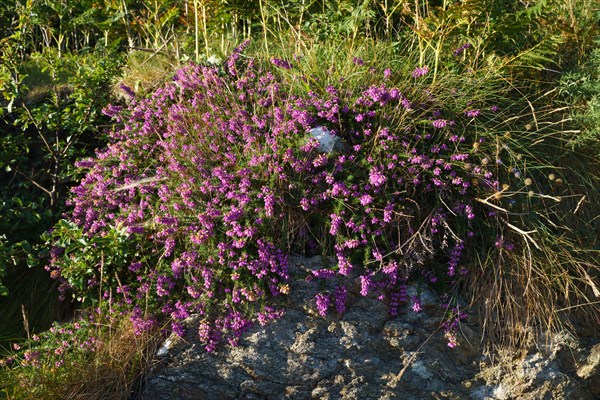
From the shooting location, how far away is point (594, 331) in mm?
3891

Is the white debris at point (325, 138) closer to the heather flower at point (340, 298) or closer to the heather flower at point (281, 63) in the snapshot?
the heather flower at point (281, 63)

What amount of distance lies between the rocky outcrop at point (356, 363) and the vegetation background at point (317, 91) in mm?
198

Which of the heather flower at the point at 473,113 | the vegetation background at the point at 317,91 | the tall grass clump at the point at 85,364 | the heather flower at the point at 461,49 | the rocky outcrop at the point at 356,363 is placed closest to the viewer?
the tall grass clump at the point at 85,364

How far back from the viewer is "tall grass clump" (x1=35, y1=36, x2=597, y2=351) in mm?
3564

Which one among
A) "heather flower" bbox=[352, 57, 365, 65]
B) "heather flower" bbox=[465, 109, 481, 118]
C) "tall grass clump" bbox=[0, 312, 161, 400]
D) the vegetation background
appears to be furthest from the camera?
"heather flower" bbox=[352, 57, 365, 65]

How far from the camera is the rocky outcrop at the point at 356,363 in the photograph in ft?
11.4

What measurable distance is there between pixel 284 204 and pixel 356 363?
933mm

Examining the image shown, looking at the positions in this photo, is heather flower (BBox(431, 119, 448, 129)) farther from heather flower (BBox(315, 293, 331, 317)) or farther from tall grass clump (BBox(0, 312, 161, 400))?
tall grass clump (BBox(0, 312, 161, 400))

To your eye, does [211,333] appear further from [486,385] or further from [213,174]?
[486,385]

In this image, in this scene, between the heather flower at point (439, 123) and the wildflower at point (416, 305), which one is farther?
the heather flower at point (439, 123)

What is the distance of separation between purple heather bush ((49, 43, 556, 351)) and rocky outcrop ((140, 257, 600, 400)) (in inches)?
3.6

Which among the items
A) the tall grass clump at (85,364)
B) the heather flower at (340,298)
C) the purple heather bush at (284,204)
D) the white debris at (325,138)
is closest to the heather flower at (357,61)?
the purple heather bush at (284,204)

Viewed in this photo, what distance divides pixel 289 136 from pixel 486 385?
1757 mm

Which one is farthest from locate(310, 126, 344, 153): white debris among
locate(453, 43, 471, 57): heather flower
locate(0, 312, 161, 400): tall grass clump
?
locate(0, 312, 161, 400): tall grass clump
